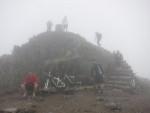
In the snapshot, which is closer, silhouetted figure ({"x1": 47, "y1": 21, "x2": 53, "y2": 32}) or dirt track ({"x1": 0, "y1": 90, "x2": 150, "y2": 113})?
dirt track ({"x1": 0, "y1": 90, "x2": 150, "y2": 113})

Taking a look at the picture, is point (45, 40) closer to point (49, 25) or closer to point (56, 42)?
point (56, 42)

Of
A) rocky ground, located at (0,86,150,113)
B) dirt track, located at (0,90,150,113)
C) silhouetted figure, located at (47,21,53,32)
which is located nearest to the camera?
rocky ground, located at (0,86,150,113)

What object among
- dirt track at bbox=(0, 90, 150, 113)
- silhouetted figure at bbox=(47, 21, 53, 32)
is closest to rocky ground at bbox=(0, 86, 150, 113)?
dirt track at bbox=(0, 90, 150, 113)

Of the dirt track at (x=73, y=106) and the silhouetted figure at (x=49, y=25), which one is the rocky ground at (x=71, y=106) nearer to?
the dirt track at (x=73, y=106)

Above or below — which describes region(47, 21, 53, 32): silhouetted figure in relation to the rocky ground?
above

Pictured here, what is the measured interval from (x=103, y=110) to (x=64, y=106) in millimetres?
2620

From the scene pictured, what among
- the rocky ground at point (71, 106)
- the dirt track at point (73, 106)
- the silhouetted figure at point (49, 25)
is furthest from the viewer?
the silhouetted figure at point (49, 25)

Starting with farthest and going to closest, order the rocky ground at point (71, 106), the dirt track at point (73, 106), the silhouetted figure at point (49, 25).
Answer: the silhouetted figure at point (49, 25)
the dirt track at point (73, 106)
the rocky ground at point (71, 106)

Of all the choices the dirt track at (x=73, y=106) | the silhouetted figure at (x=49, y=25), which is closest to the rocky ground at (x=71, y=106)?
the dirt track at (x=73, y=106)

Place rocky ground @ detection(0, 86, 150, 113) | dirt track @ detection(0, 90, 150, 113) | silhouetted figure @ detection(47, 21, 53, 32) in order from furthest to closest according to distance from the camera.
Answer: silhouetted figure @ detection(47, 21, 53, 32) < dirt track @ detection(0, 90, 150, 113) < rocky ground @ detection(0, 86, 150, 113)

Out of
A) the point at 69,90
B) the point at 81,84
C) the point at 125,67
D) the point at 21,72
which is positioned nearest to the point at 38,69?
the point at 21,72

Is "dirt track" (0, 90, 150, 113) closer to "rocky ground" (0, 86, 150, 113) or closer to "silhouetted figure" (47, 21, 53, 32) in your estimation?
"rocky ground" (0, 86, 150, 113)

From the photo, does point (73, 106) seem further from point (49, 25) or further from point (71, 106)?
point (49, 25)

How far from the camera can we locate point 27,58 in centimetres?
3216
